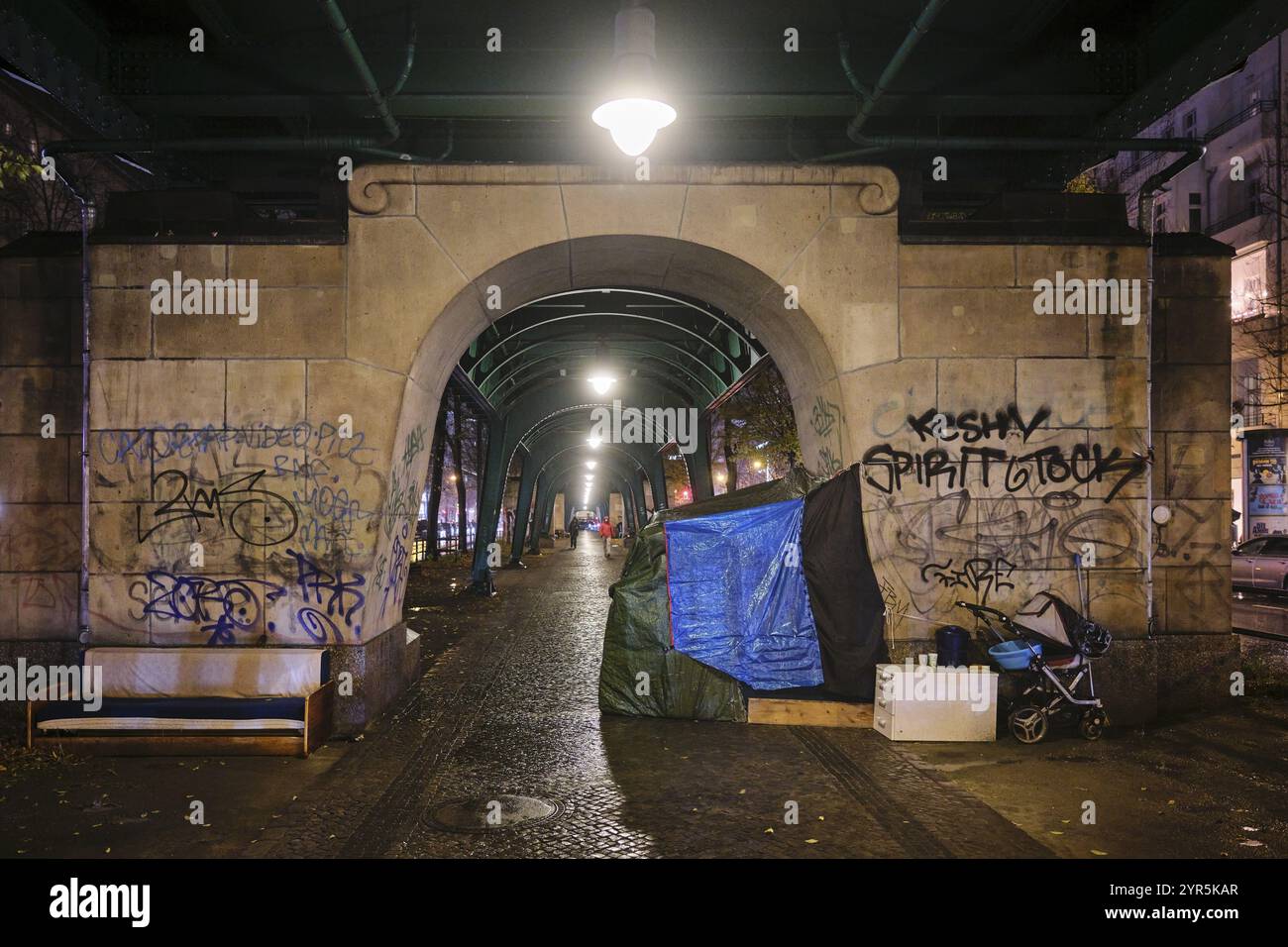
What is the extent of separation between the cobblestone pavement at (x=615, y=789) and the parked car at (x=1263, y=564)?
61.9 feet

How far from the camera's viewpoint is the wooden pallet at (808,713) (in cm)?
838

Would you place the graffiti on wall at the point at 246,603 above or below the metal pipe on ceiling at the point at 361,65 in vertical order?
below

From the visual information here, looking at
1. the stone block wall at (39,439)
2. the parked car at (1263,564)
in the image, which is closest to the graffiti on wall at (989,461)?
the stone block wall at (39,439)

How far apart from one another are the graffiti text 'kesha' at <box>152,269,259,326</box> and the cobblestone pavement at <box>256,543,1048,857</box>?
4.54m

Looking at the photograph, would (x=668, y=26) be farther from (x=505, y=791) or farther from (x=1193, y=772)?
(x=1193, y=772)

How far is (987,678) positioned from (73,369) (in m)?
9.84

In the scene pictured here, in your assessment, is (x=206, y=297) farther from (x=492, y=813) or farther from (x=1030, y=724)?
(x=1030, y=724)

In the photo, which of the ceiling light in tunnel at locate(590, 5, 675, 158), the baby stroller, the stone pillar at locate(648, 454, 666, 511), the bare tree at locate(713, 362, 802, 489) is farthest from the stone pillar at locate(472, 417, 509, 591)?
the ceiling light in tunnel at locate(590, 5, 675, 158)

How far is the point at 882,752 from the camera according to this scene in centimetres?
753

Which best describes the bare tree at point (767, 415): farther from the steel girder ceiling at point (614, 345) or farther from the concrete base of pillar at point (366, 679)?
the concrete base of pillar at point (366, 679)

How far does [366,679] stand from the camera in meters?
8.33

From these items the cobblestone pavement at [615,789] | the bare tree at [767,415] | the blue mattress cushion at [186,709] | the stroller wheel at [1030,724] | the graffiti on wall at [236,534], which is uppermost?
the bare tree at [767,415]

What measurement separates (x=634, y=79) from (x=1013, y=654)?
6227 millimetres

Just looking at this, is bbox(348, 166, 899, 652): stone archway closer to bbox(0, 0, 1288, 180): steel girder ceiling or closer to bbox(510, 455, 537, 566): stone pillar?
bbox(0, 0, 1288, 180): steel girder ceiling
